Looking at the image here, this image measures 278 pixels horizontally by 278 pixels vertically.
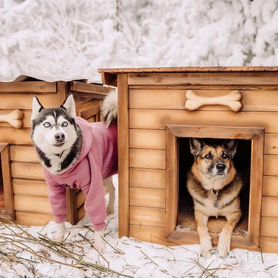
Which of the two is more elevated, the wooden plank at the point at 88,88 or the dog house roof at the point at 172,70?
the dog house roof at the point at 172,70

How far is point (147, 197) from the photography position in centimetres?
278

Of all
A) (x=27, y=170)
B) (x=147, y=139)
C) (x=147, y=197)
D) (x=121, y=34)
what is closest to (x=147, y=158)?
(x=147, y=139)

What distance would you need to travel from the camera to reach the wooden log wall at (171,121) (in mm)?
2477

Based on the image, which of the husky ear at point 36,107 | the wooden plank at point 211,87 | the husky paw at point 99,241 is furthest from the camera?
the husky paw at point 99,241

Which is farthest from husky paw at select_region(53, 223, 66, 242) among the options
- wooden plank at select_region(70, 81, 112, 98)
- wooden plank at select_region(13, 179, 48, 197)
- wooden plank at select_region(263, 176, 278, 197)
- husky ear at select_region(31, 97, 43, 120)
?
wooden plank at select_region(263, 176, 278, 197)

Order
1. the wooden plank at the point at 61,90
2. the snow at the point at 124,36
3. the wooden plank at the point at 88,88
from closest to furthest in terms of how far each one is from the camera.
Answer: the wooden plank at the point at 61,90 < the wooden plank at the point at 88,88 < the snow at the point at 124,36

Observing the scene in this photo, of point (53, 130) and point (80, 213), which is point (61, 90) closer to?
point (53, 130)

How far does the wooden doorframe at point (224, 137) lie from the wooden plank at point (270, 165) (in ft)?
0.14

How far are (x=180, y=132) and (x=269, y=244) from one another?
3.18 ft

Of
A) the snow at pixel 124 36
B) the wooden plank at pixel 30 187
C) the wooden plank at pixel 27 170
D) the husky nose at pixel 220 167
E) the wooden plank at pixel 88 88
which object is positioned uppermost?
the snow at pixel 124 36

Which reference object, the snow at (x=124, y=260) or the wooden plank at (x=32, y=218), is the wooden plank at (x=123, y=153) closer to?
the snow at (x=124, y=260)

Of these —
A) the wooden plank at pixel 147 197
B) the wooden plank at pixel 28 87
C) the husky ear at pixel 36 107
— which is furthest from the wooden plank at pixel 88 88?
the wooden plank at pixel 147 197

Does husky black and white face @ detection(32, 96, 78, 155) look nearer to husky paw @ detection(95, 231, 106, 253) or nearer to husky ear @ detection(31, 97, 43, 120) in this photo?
husky ear @ detection(31, 97, 43, 120)

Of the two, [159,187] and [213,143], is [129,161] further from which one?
[213,143]
